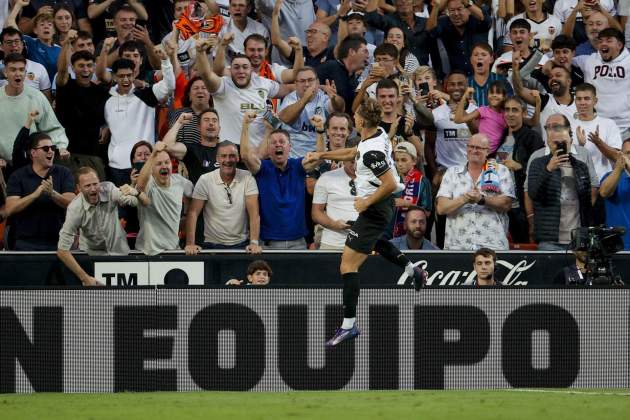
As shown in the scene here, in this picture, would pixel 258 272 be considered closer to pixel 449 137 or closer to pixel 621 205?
pixel 449 137

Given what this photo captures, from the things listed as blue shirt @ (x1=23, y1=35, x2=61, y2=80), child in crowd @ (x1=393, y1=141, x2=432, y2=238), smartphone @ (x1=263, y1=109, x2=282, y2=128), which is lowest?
child in crowd @ (x1=393, y1=141, x2=432, y2=238)

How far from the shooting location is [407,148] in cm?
1538

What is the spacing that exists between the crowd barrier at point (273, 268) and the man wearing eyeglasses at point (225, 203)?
1.83 ft

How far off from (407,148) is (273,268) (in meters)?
2.29

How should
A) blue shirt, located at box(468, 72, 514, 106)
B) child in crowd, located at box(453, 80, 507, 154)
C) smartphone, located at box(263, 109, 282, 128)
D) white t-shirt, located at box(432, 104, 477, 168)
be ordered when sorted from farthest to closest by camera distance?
blue shirt, located at box(468, 72, 514, 106)
white t-shirt, located at box(432, 104, 477, 168)
child in crowd, located at box(453, 80, 507, 154)
smartphone, located at box(263, 109, 282, 128)

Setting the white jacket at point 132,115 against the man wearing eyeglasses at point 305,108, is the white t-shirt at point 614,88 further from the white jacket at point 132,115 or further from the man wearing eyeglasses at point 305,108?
the white jacket at point 132,115

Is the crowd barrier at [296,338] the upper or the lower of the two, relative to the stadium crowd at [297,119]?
lower

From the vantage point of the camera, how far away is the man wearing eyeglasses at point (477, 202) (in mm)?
14875

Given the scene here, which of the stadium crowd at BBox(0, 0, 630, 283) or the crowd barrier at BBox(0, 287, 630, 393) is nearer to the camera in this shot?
the crowd barrier at BBox(0, 287, 630, 393)

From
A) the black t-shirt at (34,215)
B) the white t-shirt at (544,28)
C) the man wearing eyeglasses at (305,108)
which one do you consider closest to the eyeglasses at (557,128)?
the man wearing eyeglasses at (305,108)

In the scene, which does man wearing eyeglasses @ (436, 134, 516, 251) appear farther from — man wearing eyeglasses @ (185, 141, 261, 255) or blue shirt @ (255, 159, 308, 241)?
man wearing eyeglasses @ (185, 141, 261, 255)

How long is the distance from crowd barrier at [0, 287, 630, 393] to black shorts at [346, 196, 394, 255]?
1122mm

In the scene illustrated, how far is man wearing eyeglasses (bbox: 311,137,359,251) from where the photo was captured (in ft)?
48.9

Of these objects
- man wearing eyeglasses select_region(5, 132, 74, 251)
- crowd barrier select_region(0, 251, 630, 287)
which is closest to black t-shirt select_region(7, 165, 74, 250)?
man wearing eyeglasses select_region(5, 132, 74, 251)
